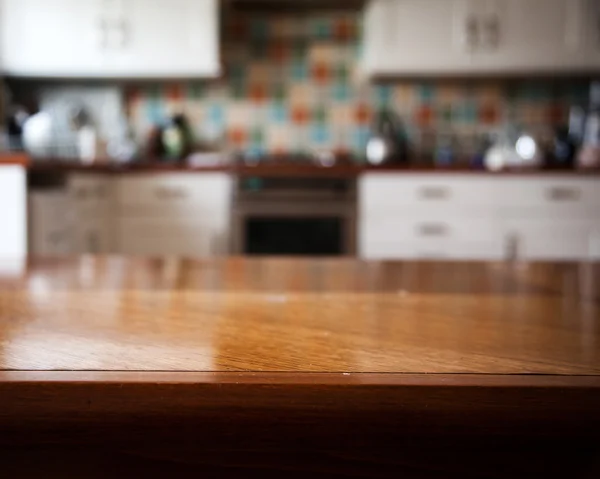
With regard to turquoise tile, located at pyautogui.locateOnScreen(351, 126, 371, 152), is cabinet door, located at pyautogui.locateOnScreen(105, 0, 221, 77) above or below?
above

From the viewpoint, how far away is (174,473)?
1.02ft

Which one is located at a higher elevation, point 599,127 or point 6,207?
point 599,127

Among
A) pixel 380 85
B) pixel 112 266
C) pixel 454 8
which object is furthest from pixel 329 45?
pixel 112 266

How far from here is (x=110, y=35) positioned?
11.0ft

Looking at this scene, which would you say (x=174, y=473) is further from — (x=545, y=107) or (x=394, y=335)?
(x=545, y=107)

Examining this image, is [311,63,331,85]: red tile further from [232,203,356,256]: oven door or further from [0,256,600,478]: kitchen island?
[0,256,600,478]: kitchen island

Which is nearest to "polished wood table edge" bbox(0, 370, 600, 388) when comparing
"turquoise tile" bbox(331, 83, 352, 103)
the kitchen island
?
the kitchen island

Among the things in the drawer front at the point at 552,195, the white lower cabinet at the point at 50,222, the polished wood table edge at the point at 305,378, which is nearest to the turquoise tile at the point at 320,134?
the drawer front at the point at 552,195

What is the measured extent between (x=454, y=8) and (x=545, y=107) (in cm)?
83

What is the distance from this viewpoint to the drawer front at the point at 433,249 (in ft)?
10.1

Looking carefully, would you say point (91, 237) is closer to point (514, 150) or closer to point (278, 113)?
point (278, 113)

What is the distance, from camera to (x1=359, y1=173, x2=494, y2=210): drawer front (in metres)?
3.07

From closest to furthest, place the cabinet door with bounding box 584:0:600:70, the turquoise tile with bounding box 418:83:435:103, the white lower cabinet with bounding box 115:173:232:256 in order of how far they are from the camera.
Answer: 1. the white lower cabinet with bounding box 115:173:232:256
2. the cabinet door with bounding box 584:0:600:70
3. the turquoise tile with bounding box 418:83:435:103

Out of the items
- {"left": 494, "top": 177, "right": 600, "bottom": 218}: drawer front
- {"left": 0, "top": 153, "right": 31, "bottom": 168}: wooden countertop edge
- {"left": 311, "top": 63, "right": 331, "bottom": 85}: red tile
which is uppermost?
{"left": 311, "top": 63, "right": 331, "bottom": 85}: red tile
